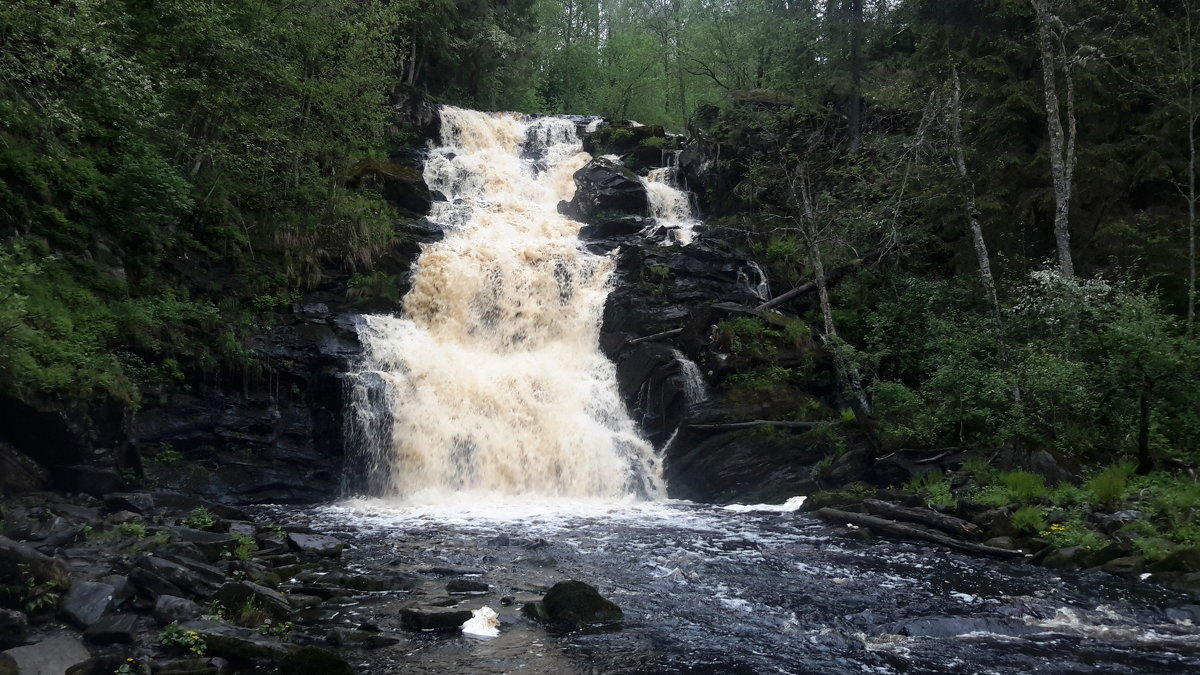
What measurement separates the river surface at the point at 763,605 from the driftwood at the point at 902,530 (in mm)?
300

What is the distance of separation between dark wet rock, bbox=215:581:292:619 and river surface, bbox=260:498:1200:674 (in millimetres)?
749

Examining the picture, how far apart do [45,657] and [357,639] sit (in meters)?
2.53

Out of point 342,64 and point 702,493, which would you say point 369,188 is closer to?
point 342,64

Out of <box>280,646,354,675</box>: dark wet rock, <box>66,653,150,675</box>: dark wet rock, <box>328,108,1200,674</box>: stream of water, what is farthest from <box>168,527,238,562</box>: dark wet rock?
<box>280,646,354,675</box>: dark wet rock

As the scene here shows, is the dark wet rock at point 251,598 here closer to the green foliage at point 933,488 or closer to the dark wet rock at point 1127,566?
the dark wet rock at point 1127,566

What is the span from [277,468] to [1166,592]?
1600 centimetres

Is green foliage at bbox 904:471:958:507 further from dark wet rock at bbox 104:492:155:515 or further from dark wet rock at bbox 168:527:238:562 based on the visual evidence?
dark wet rock at bbox 104:492:155:515

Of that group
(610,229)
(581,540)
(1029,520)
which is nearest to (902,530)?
(1029,520)

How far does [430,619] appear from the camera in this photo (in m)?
8.04

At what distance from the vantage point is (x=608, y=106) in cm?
4678

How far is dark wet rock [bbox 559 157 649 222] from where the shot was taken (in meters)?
27.4

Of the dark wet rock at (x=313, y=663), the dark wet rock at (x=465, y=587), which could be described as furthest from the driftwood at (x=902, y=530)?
the dark wet rock at (x=313, y=663)

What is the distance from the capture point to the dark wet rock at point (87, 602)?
22.6 feet

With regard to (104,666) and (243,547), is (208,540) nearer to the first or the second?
(243,547)
